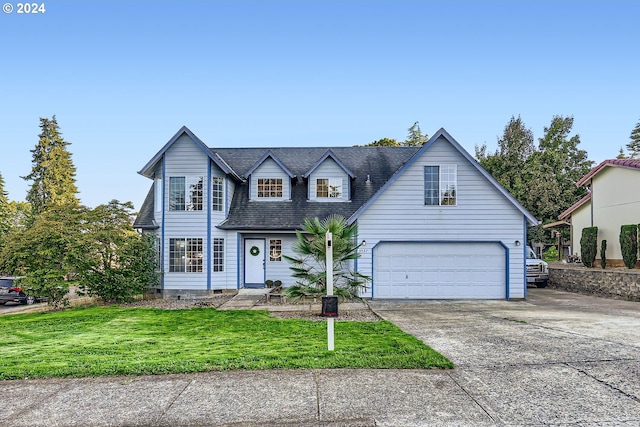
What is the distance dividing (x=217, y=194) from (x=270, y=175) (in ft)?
8.84

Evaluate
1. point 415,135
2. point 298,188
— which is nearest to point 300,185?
point 298,188

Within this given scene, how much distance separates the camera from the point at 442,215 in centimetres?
1595

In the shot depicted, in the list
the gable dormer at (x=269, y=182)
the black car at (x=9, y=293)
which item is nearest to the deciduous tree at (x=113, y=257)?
→ the black car at (x=9, y=293)

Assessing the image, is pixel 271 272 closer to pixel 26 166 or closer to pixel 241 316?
pixel 241 316

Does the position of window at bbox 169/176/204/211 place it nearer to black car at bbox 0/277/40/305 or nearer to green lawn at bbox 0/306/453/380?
green lawn at bbox 0/306/453/380

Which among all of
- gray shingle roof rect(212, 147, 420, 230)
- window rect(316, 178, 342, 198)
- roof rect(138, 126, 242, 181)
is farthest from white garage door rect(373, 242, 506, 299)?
roof rect(138, 126, 242, 181)

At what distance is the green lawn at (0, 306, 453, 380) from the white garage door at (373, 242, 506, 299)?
5.71 metres

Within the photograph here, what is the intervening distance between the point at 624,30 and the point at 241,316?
2168 cm

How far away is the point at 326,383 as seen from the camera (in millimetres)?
5695

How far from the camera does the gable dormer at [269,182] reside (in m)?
18.6

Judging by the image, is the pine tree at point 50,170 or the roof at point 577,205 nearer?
the roof at point 577,205

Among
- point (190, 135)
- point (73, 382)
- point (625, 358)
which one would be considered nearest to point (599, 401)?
point (625, 358)

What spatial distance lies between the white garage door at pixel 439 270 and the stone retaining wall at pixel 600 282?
4896mm

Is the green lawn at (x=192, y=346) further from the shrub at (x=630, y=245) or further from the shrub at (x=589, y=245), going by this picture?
the shrub at (x=589, y=245)
